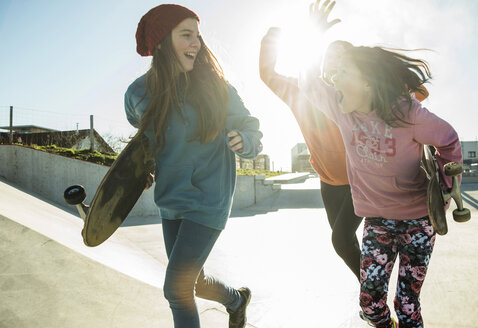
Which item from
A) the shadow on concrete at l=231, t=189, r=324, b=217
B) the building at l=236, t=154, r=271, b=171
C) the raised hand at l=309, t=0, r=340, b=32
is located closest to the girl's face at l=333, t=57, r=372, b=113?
the raised hand at l=309, t=0, r=340, b=32

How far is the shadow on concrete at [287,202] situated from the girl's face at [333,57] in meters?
6.73

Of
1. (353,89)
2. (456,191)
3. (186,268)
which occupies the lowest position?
(186,268)

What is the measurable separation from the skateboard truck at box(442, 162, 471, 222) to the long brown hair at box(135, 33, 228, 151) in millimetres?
1106

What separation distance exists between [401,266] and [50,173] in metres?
9.48

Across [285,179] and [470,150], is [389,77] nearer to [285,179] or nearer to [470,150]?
[285,179]

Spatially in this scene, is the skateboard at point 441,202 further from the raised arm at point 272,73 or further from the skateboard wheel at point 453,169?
the raised arm at point 272,73

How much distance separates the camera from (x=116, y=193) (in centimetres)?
186

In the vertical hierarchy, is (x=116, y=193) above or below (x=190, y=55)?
below

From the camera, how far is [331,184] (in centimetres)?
241

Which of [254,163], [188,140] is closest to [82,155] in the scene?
[188,140]

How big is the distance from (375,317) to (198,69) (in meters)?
1.69

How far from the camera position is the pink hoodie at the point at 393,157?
1622 millimetres

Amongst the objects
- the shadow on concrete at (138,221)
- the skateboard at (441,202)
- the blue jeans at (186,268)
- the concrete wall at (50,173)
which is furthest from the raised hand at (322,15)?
the concrete wall at (50,173)

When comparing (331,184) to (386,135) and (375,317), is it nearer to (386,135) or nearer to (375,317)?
(386,135)
